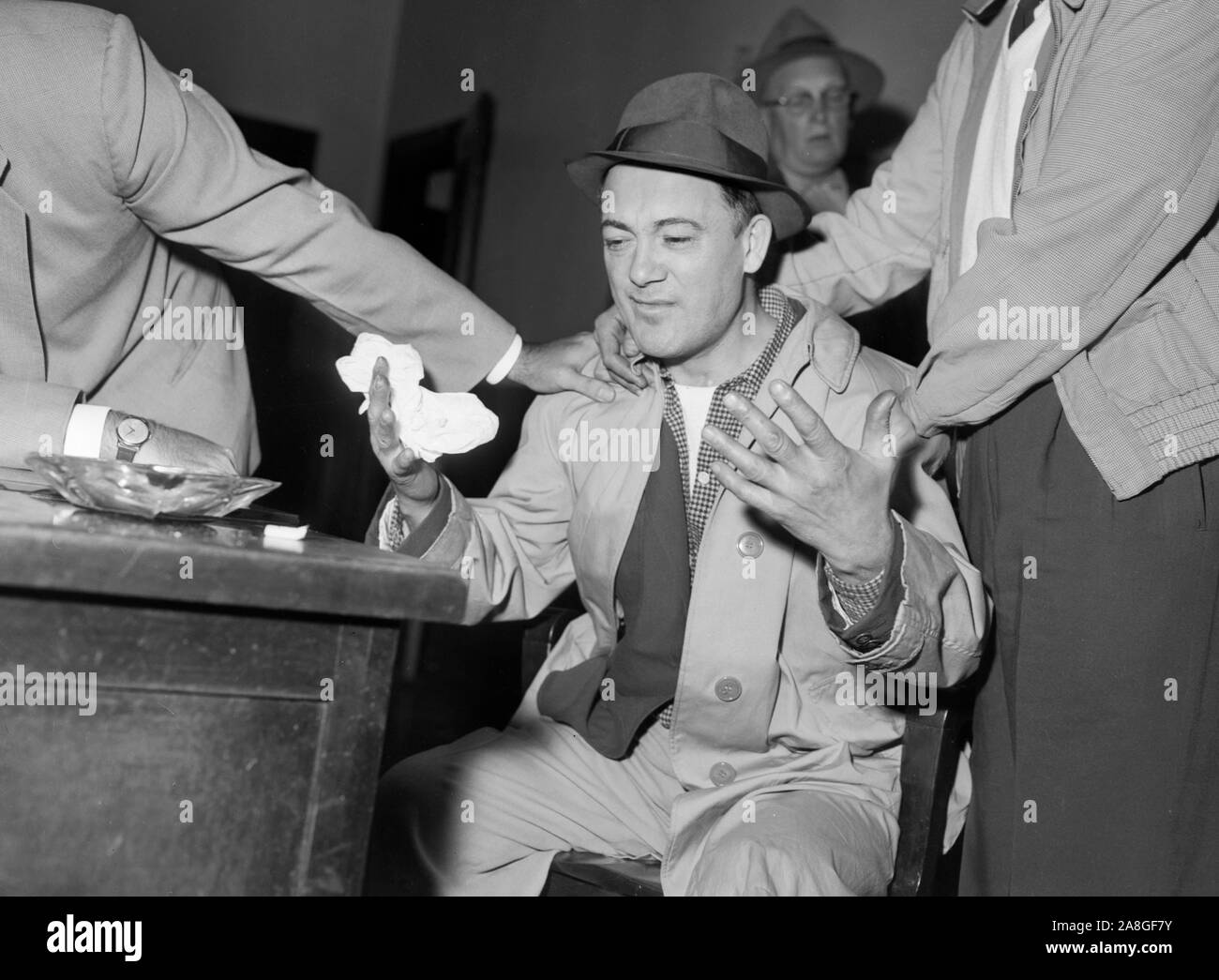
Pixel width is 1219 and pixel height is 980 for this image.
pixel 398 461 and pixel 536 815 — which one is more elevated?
pixel 398 461

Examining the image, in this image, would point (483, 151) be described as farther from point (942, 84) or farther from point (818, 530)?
point (818, 530)

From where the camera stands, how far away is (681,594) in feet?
5.93

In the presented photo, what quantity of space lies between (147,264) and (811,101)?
1877mm

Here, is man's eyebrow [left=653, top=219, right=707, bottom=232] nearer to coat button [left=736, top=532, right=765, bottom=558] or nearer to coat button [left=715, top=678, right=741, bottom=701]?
coat button [left=736, top=532, right=765, bottom=558]

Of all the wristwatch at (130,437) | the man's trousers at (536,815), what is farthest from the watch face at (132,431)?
the man's trousers at (536,815)

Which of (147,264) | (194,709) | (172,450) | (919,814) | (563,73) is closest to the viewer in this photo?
(194,709)

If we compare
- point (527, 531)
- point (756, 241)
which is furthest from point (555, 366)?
point (756, 241)

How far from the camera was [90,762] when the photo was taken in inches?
38.9

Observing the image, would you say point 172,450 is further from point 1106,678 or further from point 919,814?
point 1106,678

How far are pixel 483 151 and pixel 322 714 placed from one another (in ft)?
12.4

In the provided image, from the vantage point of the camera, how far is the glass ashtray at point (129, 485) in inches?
46.4

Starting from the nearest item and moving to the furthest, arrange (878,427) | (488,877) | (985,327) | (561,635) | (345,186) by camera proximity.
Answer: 1. (878,427)
2. (985,327)
3. (488,877)
4. (561,635)
5. (345,186)
